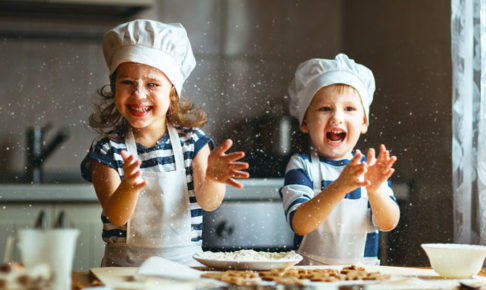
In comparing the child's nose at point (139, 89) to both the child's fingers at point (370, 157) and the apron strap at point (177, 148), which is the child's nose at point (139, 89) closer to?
the apron strap at point (177, 148)

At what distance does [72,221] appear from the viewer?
1.38 metres

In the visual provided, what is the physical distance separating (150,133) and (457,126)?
59 centimetres

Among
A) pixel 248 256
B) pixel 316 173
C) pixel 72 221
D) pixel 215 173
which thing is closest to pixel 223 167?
pixel 215 173

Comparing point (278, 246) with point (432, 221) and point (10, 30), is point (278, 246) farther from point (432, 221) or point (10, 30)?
point (10, 30)

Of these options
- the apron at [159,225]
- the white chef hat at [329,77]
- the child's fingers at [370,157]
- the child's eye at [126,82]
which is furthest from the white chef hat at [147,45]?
the child's fingers at [370,157]

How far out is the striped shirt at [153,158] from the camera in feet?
3.16

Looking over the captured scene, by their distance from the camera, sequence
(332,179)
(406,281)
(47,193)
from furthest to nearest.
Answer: (47,193), (332,179), (406,281)

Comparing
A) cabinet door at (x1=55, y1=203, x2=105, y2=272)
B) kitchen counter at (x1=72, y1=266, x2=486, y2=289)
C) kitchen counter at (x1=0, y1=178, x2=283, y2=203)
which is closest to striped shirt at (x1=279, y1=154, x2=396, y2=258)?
kitchen counter at (x1=72, y1=266, x2=486, y2=289)

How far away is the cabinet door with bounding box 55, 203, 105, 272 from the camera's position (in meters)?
1.41

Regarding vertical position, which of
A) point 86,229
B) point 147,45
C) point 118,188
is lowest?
point 86,229

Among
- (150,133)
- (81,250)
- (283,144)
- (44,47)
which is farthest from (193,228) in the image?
(44,47)

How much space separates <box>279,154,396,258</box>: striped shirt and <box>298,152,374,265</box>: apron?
0.05 ft

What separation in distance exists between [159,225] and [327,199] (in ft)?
0.86

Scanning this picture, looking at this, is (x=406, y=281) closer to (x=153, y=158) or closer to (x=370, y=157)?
(x=370, y=157)
